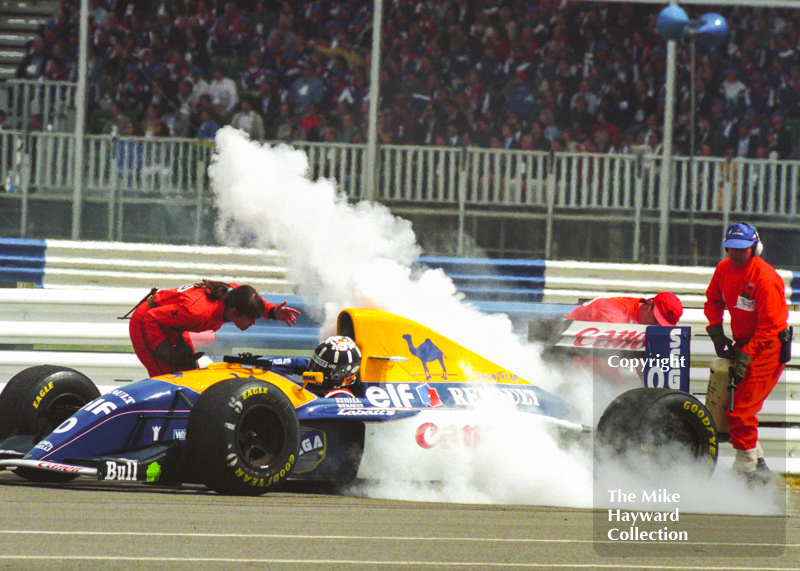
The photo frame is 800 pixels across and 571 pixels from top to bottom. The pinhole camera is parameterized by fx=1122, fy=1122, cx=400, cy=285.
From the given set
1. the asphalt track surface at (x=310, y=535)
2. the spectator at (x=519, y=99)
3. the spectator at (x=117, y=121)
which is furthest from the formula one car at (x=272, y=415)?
the spectator at (x=519, y=99)

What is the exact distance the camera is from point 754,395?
716 cm

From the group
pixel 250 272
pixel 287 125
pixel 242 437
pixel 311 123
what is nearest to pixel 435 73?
pixel 311 123

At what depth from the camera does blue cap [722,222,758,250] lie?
7168mm

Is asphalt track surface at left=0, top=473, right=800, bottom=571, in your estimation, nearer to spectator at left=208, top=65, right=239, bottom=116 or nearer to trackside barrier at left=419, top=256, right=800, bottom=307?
trackside barrier at left=419, top=256, right=800, bottom=307

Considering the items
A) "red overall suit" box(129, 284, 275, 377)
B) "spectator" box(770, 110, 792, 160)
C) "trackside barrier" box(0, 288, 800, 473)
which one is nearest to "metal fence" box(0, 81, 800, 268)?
"trackside barrier" box(0, 288, 800, 473)

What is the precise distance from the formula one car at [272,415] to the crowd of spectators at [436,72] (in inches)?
251

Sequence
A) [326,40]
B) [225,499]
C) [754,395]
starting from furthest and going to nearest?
[326,40] → [754,395] → [225,499]

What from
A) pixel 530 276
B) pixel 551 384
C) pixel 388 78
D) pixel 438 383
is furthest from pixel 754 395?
pixel 388 78

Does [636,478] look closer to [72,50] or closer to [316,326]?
[316,326]

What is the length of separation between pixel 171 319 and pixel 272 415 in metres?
1.19

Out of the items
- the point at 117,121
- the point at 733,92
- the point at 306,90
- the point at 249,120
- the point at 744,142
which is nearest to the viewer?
the point at 249,120

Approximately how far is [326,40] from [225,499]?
32.5 ft

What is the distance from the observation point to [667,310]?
756cm

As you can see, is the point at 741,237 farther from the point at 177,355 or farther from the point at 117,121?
the point at 117,121
